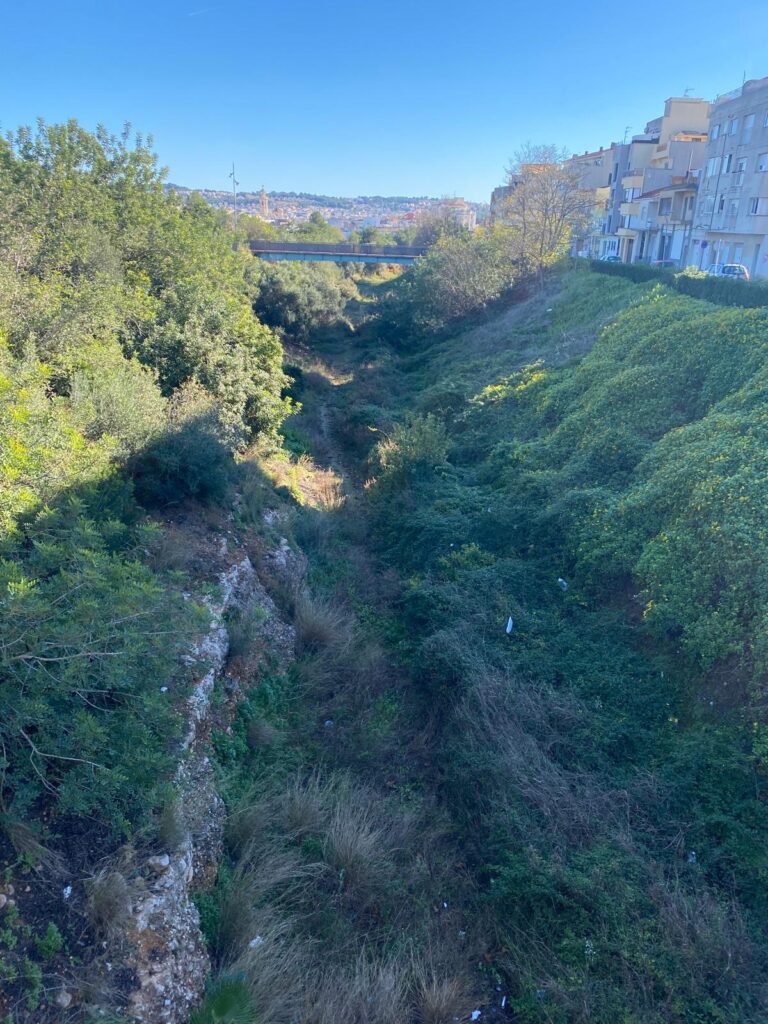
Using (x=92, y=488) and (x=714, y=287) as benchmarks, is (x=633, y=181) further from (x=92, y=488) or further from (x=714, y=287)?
(x=92, y=488)

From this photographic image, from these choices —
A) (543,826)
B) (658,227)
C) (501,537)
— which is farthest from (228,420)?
(658,227)

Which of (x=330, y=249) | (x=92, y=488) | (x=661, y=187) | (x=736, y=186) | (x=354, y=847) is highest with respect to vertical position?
(x=661, y=187)

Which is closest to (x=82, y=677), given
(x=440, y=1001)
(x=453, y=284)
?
(x=440, y=1001)

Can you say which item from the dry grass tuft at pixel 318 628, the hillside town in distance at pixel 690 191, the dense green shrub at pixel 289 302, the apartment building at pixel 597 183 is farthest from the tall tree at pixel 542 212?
the dry grass tuft at pixel 318 628

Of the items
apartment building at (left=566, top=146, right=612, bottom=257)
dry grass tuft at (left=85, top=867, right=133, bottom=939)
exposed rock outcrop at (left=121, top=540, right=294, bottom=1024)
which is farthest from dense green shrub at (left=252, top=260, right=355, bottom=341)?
apartment building at (left=566, top=146, right=612, bottom=257)

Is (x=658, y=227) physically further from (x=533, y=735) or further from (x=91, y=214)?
(x=533, y=735)

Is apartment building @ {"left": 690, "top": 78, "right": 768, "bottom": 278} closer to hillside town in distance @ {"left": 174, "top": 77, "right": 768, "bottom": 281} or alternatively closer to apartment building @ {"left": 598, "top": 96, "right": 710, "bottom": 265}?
hillside town in distance @ {"left": 174, "top": 77, "right": 768, "bottom": 281}

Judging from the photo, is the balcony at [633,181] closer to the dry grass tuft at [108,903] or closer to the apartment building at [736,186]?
the apartment building at [736,186]
